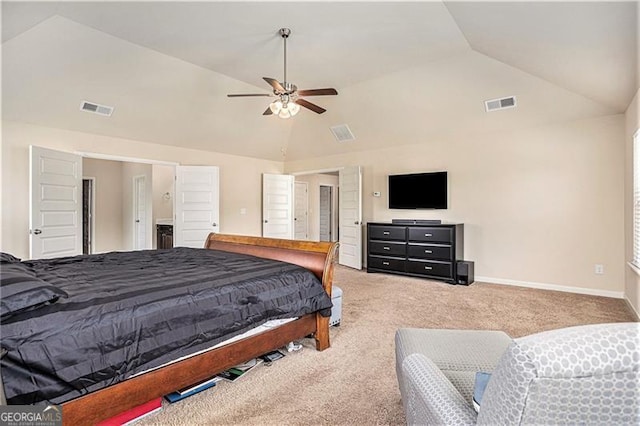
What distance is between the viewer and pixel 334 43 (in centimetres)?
371

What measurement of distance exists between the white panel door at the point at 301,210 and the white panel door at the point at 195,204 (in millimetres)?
3386

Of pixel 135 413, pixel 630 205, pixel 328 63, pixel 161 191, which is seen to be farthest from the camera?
pixel 161 191

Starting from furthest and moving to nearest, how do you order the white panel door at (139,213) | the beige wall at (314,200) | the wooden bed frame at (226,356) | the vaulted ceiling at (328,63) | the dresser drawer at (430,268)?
1. the beige wall at (314,200)
2. the white panel door at (139,213)
3. the dresser drawer at (430,268)
4. the vaulted ceiling at (328,63)
5. the wooden bed frame at (226,356)

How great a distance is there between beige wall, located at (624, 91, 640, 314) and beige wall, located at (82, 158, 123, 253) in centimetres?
918

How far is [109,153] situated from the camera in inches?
207

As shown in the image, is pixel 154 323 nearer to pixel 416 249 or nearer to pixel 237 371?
pixel 237 371

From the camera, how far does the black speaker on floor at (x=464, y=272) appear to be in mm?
5047

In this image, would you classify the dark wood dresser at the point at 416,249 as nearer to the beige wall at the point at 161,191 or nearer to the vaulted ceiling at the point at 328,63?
the vaulted ceiling at the point at 328,63

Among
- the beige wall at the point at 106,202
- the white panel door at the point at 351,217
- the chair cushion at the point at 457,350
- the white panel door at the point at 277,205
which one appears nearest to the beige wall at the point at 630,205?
the chair cushion at the point at 457,350

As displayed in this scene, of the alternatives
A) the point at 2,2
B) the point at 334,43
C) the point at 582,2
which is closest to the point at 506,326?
the point at 582,2

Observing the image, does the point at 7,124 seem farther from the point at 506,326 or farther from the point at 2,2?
the point at 506,326

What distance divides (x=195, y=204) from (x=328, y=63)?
12.0 feet

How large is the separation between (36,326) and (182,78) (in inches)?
161

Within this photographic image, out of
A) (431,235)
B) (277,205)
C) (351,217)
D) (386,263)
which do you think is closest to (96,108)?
(277,205)
